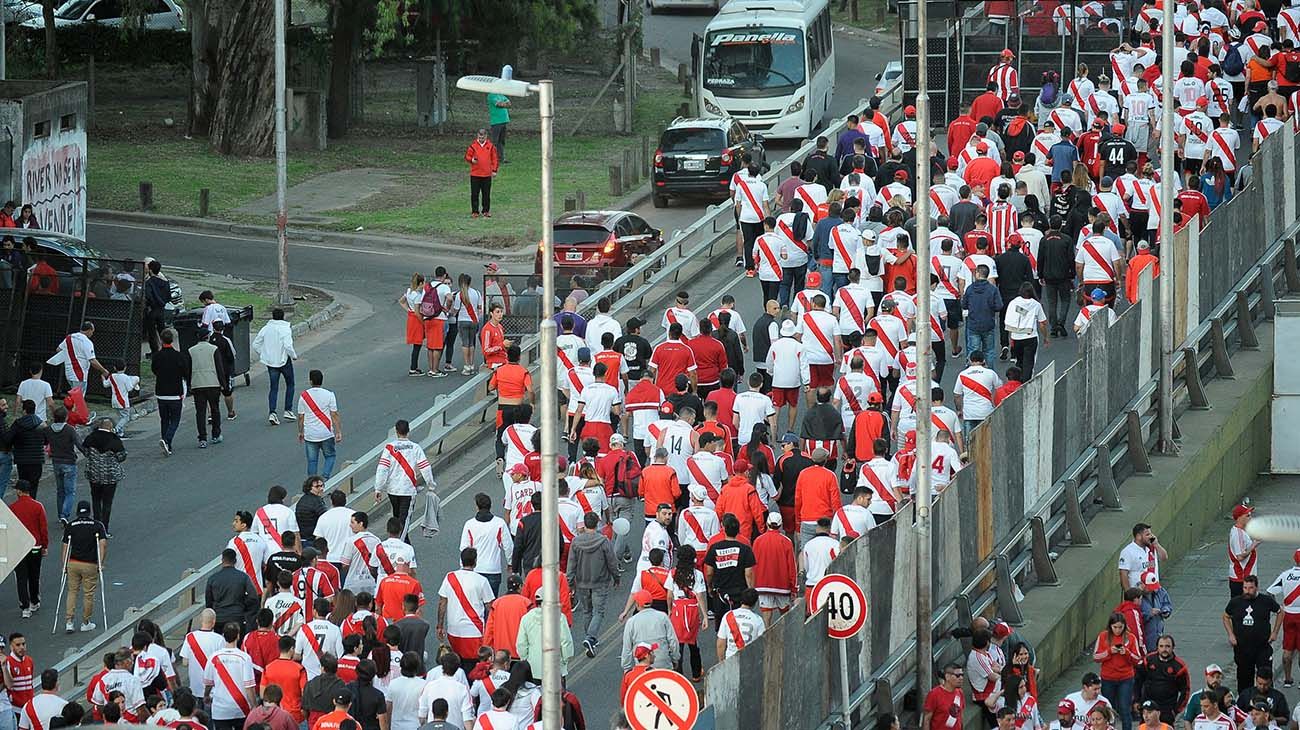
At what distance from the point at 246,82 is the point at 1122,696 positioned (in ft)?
103

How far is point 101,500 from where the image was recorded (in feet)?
80.2

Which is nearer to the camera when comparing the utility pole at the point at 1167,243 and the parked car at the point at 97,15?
the utility pole at the point at 1167,243

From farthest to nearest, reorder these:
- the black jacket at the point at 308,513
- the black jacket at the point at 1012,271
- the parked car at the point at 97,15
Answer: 1. the parked car at the point at 97,15
2. the black jacket at the point at 1012,271
3. the black jacket at the point at 308,513

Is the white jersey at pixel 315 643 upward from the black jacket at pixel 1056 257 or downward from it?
downward

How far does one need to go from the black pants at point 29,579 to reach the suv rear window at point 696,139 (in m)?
19.2

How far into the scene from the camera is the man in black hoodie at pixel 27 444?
83.0ft

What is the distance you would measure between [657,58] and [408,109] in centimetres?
763

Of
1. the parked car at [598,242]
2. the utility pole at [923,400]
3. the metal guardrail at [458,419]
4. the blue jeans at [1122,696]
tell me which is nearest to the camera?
the utility pole at [923,400]

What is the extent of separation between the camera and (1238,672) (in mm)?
21328

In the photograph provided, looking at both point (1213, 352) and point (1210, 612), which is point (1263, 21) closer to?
point (1213, 352)

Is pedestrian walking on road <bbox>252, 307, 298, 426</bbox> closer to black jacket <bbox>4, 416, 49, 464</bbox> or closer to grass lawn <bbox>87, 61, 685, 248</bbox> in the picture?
black jacket <bbox>4, 416, 49, 464</bbox>

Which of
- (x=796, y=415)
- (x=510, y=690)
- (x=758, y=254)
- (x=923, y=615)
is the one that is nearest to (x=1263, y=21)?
(x=758, y=254)

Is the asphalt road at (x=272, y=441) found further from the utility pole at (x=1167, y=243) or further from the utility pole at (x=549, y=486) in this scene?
the utility pole at (x=1167, y=243)

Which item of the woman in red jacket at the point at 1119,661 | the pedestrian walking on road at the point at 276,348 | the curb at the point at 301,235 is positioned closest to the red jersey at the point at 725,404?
the woman in red jacket at the point at 1119,661
